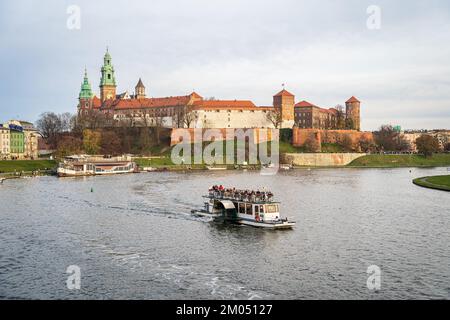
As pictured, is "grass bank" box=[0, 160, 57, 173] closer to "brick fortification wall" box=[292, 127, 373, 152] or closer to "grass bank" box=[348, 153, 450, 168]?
"brick fortification wall" box=[292, 127, 373, 152]

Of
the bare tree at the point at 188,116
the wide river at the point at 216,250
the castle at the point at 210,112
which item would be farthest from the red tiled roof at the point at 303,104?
the wide river at the point at 216,250

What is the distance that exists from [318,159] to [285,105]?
2583cm

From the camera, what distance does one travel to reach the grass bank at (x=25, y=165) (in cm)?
7911

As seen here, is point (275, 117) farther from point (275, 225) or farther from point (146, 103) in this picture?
point (275, 225)

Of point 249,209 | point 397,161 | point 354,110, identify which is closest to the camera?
point 249,209

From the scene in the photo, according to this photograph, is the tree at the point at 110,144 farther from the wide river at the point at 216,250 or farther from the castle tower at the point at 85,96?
the wide river at the point at 216,250

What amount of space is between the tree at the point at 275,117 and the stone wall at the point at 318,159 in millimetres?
20455

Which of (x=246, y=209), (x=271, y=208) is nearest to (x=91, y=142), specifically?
(x=246, y=209)

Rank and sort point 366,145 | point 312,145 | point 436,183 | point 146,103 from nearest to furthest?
point 436,183 → point 312,145 → point 366,145 → point 146,103

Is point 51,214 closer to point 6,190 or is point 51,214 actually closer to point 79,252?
point 79,252

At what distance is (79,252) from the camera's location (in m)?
27.5

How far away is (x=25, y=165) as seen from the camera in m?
83.6

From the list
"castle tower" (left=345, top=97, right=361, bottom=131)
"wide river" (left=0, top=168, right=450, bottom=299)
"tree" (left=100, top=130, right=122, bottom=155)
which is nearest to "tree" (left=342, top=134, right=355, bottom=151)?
"castle tower" (left=345, top=97, right=361, bottom=131)

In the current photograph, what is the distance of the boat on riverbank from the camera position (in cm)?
7825
